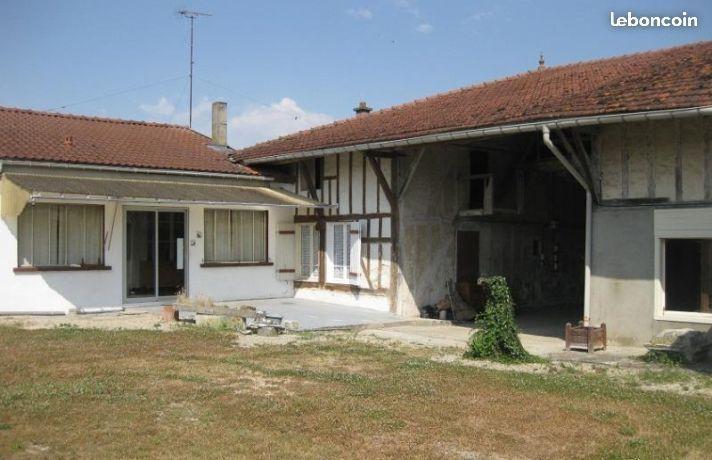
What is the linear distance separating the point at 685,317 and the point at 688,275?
1.91 ft

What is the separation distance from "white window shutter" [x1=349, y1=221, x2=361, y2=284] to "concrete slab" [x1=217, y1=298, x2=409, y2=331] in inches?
25.6

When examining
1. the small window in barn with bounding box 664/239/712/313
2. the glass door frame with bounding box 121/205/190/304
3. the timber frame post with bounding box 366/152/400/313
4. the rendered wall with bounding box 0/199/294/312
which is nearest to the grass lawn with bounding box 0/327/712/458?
the small window in barn with bounding box 664/239/712/313

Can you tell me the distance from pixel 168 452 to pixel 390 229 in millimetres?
9343

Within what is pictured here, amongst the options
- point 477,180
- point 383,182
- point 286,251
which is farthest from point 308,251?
point 477,180

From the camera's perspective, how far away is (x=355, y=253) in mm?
14578

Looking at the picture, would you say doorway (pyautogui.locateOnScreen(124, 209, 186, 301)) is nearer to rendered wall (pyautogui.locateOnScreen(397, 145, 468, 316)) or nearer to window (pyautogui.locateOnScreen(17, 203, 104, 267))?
window (pyautogui.locateOnScreen(17, 203, 104, 267))

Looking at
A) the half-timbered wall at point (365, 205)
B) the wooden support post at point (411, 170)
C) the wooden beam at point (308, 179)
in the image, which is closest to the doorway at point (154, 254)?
the wooden beam at point (308, 179)

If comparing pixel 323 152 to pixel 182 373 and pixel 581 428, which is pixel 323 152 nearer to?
pixel 182 373

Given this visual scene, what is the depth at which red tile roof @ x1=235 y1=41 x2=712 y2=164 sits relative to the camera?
973 centimetres

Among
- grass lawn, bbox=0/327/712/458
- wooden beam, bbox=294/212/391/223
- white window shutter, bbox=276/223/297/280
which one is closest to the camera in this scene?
grass lawn, bbox=0/327/712/458

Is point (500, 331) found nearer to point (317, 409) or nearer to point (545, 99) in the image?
point (317, 409)

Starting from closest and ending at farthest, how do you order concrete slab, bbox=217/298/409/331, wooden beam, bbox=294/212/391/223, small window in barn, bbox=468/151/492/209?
concrete slab, bbox=217/298/409/331, wooden beam, bbox=294/212/391/223, small window in barn, bbox=468/151/492/209

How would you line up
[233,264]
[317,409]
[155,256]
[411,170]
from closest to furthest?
[317,409] < [411,170] < [155,256] < [233,264]

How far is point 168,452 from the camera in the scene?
4.96 metres
